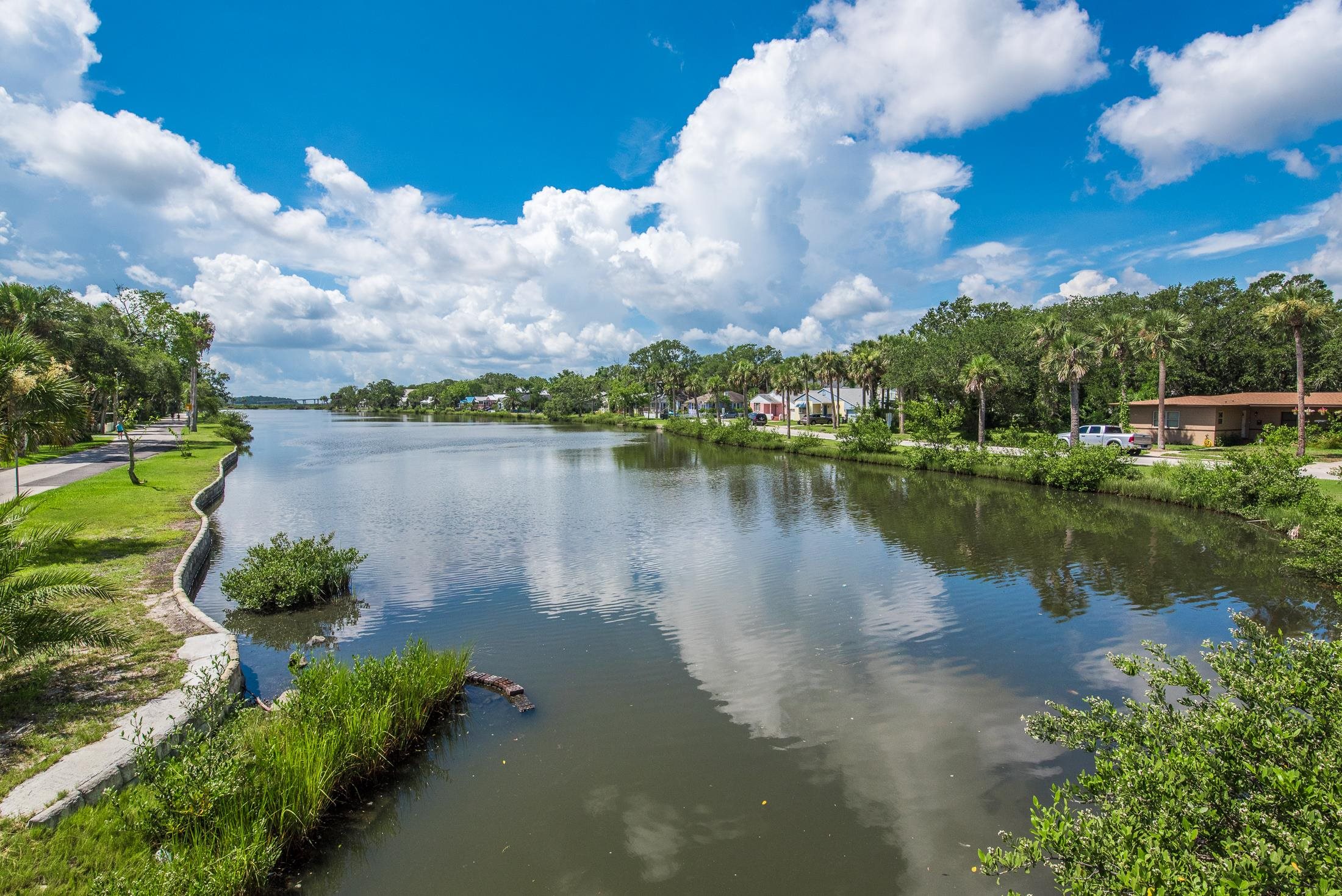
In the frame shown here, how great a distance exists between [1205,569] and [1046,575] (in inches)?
182

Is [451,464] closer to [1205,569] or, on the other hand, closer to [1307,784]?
[1205,569]

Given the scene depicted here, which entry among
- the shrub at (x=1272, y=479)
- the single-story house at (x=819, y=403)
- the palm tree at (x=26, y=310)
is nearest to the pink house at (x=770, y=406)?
the single-story house at (x=819, y=403)

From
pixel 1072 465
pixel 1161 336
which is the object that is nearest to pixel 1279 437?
pixel 1072 465

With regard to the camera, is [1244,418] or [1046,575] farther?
[1244,418]

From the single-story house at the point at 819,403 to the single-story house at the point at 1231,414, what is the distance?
136ft

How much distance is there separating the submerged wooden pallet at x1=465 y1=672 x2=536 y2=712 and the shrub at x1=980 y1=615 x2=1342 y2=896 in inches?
281

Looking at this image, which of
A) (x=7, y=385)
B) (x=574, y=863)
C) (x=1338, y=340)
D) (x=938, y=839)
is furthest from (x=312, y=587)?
(x=1338, y=340)

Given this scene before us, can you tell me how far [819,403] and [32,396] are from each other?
8504 centimetres

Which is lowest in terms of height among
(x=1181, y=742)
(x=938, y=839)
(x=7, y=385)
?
(x=938, y=839)

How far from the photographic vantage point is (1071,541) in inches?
853

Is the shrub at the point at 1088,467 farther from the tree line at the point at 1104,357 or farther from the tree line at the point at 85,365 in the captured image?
the tree line at the point at 85,365

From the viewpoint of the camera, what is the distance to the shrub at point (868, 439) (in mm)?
46531

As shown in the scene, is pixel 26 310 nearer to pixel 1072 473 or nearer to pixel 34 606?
pixel 34 606

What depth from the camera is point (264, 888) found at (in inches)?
243
